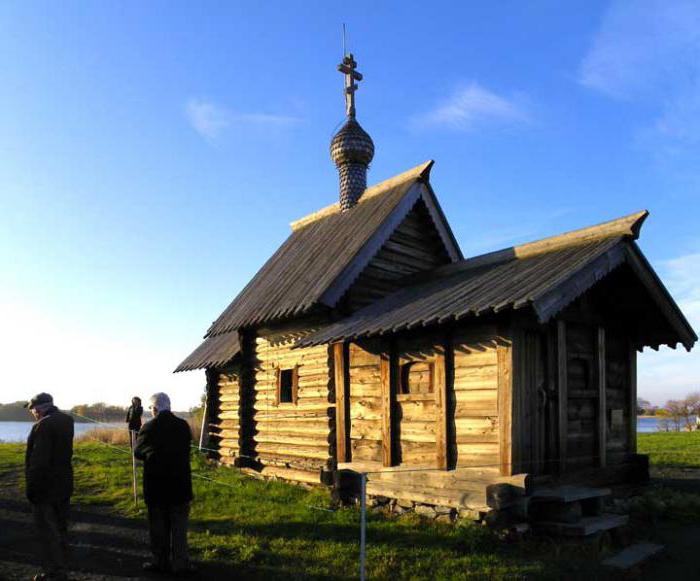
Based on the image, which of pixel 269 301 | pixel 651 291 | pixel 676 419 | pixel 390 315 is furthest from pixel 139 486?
pixel 676 419

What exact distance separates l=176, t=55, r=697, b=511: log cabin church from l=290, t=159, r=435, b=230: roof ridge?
8 cm

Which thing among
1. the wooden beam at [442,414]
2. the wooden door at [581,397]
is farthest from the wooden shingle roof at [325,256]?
the wooden door at [581,397]

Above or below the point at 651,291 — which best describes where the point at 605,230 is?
above

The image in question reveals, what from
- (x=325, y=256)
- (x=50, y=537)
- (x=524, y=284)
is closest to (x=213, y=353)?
(x=325, y=256)

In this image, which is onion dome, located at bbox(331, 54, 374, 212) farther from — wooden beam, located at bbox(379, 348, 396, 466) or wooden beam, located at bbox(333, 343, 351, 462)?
wooden beam, located at bbox(379, 348, 396, 466)

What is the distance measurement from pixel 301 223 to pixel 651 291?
10.5 m

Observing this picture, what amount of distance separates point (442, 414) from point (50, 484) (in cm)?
574

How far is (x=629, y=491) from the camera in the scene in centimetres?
1116

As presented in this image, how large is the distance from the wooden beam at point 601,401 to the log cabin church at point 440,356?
0.10ft

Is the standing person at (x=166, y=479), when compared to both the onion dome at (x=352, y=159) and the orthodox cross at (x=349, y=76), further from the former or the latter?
the orthodox cross at (x=349, y=76)

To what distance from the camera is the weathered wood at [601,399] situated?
34.8 feet

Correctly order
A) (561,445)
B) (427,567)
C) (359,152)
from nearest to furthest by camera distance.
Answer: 1. (427,567)
2. (561,445)
3. (359,152)

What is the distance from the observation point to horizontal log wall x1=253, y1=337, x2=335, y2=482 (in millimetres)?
12391

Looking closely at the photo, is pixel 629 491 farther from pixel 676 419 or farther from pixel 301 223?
pixel 676 419
